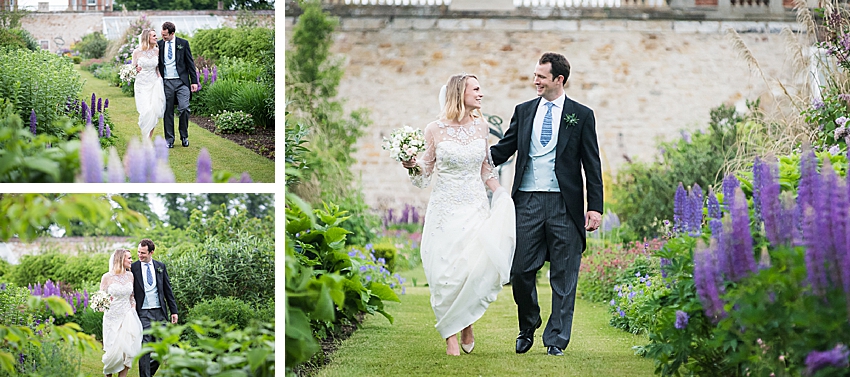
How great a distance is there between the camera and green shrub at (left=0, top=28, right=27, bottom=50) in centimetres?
467

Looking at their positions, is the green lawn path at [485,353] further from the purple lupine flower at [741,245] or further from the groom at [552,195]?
the purple lupine flower at [741,245]

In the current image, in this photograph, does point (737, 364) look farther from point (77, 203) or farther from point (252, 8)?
point (252, 8)

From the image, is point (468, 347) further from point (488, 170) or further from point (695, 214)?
point (695, 214)

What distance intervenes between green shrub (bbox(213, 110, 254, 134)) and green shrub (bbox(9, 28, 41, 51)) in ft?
3.88

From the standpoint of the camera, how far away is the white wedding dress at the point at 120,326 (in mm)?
4594

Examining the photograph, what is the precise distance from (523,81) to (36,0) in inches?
315

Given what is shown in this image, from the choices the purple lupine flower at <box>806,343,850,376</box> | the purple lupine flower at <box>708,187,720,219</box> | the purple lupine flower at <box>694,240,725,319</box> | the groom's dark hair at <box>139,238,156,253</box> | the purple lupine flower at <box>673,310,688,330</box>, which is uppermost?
the purple lupine flower at <box>708,187,720,219</box>

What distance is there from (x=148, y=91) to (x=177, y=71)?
7.7 inches

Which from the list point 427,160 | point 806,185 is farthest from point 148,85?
point 806,185

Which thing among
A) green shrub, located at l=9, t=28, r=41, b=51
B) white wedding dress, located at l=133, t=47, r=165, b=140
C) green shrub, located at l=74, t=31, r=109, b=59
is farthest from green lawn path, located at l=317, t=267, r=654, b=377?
green shrub, located at l=9, t=28, r=41, b=51

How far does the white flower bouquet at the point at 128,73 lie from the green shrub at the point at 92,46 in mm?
270

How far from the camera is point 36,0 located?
477 centimetres

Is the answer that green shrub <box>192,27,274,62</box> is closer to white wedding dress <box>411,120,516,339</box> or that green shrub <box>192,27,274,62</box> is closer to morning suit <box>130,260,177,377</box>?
white wedding dress <box>411,120,516,339</box>

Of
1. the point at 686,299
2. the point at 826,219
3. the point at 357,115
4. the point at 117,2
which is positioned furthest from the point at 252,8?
the point at 357,115
